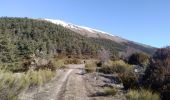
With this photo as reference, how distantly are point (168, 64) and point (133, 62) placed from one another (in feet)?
97.8

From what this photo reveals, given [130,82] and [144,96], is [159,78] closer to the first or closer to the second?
[144,96]

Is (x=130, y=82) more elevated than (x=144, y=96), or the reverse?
(x=130, y=82)

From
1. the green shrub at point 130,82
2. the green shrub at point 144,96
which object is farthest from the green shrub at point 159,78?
the green shrub at point 130,82

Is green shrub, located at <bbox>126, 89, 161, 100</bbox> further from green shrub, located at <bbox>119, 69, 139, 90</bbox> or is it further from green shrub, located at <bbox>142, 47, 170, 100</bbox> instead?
green shrub, located at <bbox>119, 69, 139, 90</bbox>

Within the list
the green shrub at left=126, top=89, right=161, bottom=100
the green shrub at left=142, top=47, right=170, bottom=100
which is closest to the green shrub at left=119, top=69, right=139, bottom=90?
the green shrub at left=142, top=47, right=170, bottom=100

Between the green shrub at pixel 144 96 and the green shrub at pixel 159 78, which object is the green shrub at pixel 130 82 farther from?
the green shrub at pixel 144 96

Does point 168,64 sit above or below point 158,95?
above

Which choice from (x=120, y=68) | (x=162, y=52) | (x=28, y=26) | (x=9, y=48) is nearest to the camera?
(x=162, y=52)

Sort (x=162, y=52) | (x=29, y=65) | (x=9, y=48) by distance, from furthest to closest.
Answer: (x=9, y=48)
(x=29, y=65)
(x=162, y=52)

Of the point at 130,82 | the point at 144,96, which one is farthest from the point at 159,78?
the point at 130,82

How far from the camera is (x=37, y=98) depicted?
15.6 metres

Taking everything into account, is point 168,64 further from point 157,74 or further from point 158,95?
point 158,95

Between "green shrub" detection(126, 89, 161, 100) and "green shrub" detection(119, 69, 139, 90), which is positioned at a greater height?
"green shrub" detection(119, 69, 139, 90)

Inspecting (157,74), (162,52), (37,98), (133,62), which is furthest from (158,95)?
(133,62)
